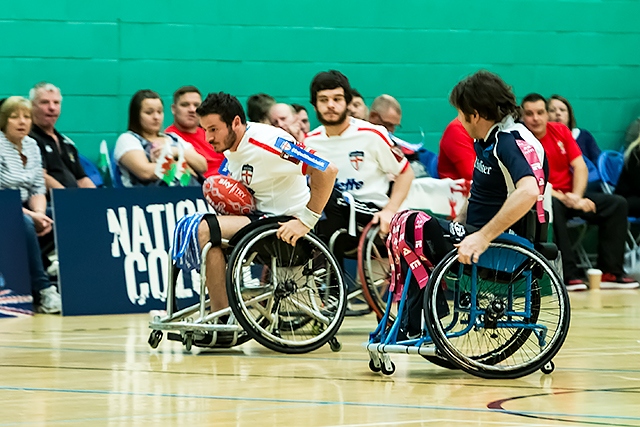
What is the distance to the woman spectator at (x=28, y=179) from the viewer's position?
21.1 feet

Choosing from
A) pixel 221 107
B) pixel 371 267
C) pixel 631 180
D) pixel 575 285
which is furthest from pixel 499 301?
pixel 631 180

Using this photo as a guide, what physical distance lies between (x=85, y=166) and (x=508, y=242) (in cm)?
397

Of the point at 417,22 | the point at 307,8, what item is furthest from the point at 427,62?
the point at 307,8

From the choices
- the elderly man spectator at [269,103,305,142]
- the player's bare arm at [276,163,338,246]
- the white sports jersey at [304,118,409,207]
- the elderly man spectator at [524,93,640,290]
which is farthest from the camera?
the elderly man spectator at [524,93,640,290]

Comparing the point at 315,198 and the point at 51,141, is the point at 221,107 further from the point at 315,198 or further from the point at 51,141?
the point at 51,141

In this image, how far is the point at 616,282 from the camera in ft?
26.1

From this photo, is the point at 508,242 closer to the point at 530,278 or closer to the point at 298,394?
the point at 530,278

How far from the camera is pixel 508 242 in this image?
3.82 meters

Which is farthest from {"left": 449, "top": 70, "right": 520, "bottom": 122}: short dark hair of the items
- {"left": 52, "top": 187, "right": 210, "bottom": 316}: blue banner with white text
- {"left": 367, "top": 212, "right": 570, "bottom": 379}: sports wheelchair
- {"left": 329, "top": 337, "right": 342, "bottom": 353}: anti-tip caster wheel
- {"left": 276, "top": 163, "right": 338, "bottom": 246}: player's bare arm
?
{"left": 52, "top": 187, "right": 210, "bottom": 316}: blue banner with white text

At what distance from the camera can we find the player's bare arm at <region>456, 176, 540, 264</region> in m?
3.72

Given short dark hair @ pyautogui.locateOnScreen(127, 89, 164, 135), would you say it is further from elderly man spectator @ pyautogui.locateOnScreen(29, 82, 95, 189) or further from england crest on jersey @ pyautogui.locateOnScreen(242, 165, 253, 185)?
england crest on jersey @ pyautogui.locateOnScreen(242, 165, 253, 185)

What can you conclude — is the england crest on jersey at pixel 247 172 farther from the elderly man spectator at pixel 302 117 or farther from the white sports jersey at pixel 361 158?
the elderly man spectator at pixel 302 117

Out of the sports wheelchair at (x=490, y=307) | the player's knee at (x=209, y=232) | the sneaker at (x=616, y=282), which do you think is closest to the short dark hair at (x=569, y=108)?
the sneaker at (x=616, y=282)

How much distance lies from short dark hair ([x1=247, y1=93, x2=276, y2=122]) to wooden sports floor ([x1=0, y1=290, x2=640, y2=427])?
2.43 meters
